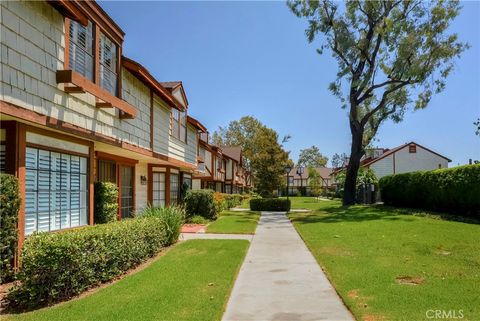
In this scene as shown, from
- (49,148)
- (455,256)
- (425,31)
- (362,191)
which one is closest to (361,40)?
(425,31)

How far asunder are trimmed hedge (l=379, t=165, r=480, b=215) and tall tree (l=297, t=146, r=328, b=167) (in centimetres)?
8612

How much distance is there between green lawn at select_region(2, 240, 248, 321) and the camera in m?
5.53

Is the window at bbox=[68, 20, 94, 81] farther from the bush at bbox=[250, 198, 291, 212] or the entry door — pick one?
the bush at bbox=[250, 198, 291, 212]

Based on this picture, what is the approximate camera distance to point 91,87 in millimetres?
8836

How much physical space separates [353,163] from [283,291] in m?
24.4

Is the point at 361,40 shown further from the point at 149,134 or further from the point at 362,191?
the point at 149,134

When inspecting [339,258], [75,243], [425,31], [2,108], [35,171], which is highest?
[425,31]

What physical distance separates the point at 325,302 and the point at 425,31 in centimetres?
2352

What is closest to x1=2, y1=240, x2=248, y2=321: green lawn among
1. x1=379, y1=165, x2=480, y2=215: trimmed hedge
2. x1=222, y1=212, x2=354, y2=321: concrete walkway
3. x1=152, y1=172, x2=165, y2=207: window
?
x1=222, y1=212, x2=354, y2=321: concrete walkway

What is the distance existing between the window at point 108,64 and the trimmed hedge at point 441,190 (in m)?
14.7

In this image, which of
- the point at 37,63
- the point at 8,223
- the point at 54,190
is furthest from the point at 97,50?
the point at 8,223

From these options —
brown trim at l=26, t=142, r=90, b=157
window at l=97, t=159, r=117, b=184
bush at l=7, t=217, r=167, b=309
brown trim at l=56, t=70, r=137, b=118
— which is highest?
brown trim at l=56, t=70, r=137, b=118

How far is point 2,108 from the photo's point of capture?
246 inches

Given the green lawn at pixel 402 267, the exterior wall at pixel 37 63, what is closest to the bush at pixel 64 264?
the exterior wall at pixel 37 63
